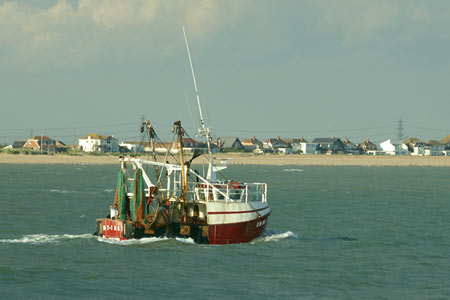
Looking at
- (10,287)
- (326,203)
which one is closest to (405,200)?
(326,203)

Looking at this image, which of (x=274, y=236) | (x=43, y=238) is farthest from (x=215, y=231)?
(x=43, y=238)

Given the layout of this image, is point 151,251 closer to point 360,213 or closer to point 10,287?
point 10,287

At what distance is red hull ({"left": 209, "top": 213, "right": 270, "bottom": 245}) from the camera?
40.4 meters

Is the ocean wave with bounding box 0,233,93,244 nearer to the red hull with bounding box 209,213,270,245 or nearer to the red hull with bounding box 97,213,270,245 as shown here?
the red hull with bounding box 97,213,270,245

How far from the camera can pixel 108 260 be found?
36844 millimetres

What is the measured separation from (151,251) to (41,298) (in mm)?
10218

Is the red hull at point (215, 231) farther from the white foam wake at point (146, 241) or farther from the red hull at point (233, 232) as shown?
the white foam wake at point (146, 241)

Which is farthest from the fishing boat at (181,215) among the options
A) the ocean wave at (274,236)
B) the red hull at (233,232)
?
the ocean wave at (274,236)

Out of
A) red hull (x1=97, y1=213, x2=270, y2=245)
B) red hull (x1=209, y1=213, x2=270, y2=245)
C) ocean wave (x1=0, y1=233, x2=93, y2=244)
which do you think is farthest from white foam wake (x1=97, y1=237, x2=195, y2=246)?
ocean wave (x1=0, y1=233, x2=93, y2=244)

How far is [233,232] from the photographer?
40906 millimetres

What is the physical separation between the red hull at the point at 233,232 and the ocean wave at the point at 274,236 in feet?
3.67

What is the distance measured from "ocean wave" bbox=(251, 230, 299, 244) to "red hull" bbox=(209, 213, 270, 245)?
112 centimetres

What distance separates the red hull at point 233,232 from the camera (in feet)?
133

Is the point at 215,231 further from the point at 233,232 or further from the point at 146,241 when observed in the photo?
the point at 146,241
